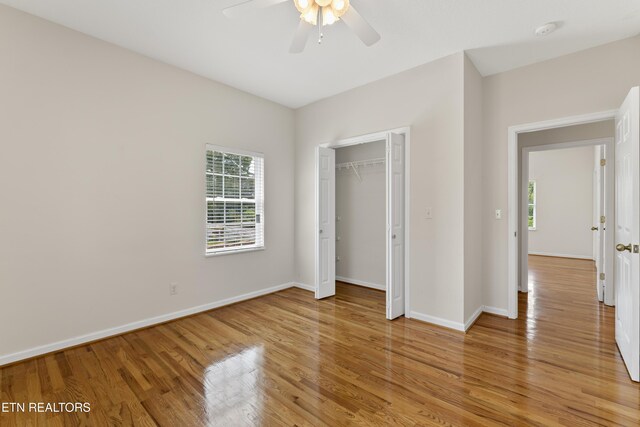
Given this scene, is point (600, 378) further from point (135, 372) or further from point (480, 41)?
point (135, 372)

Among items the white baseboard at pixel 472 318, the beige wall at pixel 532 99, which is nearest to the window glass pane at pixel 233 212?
the white baseboard at pixel 472 318

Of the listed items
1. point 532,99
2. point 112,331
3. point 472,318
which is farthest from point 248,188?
point 532,99

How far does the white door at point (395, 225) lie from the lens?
3500 mm

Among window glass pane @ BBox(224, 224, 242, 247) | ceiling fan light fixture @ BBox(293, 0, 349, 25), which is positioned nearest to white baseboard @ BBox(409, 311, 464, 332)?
window glass pane @ BBox(224, 224, 242, 247)

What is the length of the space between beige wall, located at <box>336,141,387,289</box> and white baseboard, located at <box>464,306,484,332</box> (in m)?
1.49

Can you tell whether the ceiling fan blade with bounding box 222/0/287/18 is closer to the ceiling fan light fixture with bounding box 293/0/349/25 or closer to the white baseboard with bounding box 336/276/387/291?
the ceiling fan light fixture with bounding box 293/0/349/25

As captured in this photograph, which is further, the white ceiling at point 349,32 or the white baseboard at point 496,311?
the white baseboard at point 496,311

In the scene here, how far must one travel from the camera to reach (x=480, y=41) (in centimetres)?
297

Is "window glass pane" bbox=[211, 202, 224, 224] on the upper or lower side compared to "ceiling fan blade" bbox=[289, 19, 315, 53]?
lower

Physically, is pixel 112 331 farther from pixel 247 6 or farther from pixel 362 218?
pixel 362 218

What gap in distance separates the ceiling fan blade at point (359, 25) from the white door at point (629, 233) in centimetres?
198

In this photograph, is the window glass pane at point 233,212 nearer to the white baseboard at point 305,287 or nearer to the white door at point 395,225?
the white baseboard at point 305,287

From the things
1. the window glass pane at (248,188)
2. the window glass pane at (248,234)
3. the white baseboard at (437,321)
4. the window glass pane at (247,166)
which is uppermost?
the window glass pane at (247,166)

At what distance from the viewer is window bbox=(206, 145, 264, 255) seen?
3.94 m
